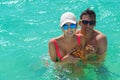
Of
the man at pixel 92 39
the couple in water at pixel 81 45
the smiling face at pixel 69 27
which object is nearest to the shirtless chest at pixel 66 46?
the couple in water at pixel 81 45

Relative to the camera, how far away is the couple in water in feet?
19.2

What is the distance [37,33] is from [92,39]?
117 inches

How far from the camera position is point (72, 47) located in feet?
19.7

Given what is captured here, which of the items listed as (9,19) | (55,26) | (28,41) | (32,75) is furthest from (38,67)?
(9,19)

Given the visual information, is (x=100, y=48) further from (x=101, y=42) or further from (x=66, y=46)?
(x=66, y=46)

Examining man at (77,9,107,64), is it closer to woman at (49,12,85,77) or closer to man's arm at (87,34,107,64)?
man's arm at (87,34,107,64)

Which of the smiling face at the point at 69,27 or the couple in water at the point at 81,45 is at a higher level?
the smiling face at the point at 69,27

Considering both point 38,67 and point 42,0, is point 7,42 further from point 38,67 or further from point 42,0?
point 42,0

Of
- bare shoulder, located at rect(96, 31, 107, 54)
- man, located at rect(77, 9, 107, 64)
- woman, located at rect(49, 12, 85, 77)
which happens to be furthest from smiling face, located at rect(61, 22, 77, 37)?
bare shoulder, located at rect(96, 31, 107, 54)

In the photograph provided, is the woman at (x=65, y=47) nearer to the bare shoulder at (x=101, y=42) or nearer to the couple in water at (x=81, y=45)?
the couple in water at (x=81, y=45)

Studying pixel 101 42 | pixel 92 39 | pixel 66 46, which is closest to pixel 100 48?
pixel 101 42

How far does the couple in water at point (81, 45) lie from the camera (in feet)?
19.2

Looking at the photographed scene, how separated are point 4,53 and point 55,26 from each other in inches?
71.1

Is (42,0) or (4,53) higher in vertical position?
(42,0)
